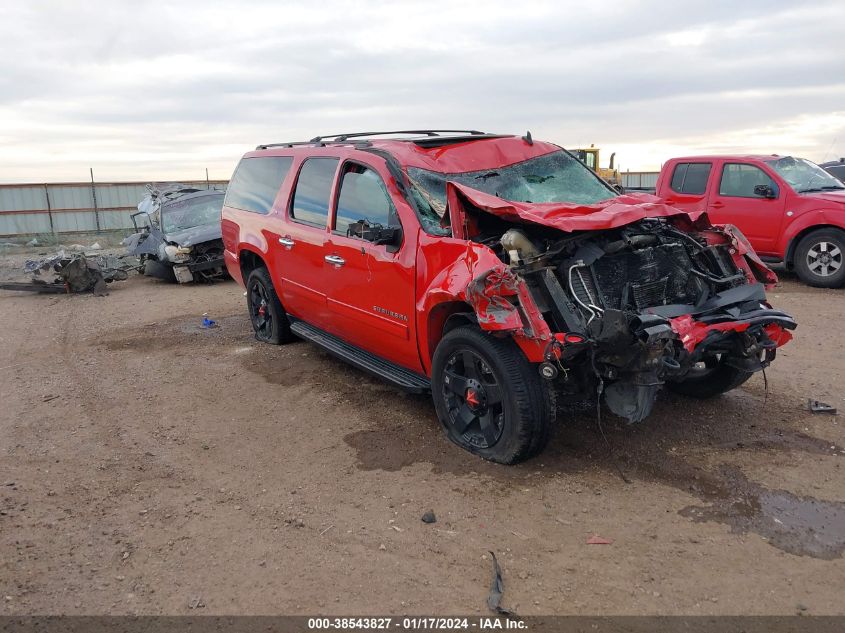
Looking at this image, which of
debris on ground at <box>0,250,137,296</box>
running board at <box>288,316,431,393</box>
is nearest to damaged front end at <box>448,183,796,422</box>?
running board at <box>288,316,431,393</box>

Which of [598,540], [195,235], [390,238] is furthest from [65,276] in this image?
[598,540]

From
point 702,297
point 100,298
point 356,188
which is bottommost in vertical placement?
point 100,298

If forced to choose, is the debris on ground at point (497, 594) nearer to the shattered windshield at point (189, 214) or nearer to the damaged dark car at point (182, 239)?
the damaged dark car at point (182, 239)

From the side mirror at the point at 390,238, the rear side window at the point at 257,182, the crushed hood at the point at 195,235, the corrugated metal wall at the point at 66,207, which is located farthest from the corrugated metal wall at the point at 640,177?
the side mirror at the point at 390,238

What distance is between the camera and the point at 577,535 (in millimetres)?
3418

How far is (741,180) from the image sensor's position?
1012 cm

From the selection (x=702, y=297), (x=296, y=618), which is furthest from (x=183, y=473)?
(x=702, y=297)

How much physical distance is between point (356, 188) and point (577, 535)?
3033mm

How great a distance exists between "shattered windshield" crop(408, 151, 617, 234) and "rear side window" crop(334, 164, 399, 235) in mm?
250

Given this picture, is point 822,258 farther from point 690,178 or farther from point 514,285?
point 514,285

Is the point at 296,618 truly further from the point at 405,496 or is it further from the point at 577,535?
the point at 577,535

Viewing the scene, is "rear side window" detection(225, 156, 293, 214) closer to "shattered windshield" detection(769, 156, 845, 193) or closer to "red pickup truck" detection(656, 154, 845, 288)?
"red pickup truck" detection(656, 154, 845, 288)

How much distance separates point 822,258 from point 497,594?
8.62 m

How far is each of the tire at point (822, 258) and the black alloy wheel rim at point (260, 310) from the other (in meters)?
7.39
